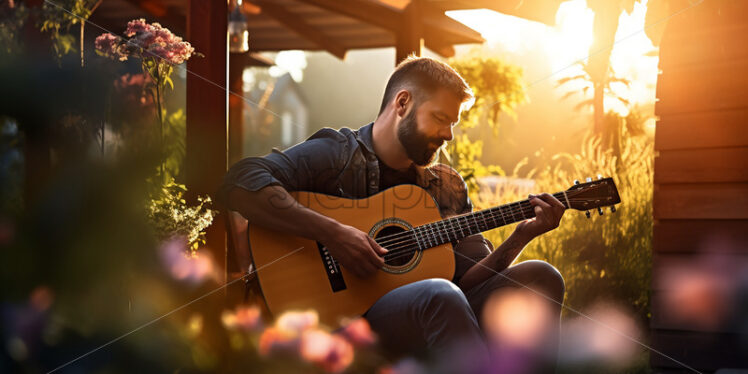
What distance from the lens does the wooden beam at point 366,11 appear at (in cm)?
447

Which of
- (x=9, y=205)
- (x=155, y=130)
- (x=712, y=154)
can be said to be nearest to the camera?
(x=712, y=154)

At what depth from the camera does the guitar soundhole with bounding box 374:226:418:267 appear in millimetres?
2263

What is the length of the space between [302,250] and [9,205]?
1.70 m

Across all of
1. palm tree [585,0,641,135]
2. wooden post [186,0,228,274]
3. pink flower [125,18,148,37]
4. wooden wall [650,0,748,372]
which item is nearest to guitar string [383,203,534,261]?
wooden wall [650,0,748,372]

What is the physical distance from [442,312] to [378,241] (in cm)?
46

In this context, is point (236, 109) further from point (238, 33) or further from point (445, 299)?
point (445, 299)

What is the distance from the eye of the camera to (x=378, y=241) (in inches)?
89.7

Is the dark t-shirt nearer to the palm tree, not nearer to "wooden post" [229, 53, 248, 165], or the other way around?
the palm tree

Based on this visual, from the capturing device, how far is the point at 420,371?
2016 mm

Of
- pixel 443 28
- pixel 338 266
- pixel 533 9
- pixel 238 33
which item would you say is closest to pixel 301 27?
pixel 443 28

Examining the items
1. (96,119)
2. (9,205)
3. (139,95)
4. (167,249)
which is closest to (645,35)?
(167,249)

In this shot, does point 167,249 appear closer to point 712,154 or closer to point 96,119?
point 96,119

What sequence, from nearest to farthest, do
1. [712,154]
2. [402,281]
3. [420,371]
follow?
[420,371] → [402,281] → [712,154]

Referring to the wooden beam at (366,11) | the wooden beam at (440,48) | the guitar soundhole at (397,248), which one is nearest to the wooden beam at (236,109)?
the wooden beam at (366,11)
